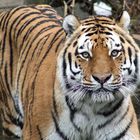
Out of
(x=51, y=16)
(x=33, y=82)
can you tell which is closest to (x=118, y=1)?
(x=51, y=16)

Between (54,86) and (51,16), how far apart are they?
1.21 meters

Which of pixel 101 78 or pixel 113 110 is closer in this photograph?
pixel 101 78

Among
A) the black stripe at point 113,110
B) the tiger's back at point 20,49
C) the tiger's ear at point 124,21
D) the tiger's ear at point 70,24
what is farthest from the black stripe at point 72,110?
the tiger's back at point 20,49

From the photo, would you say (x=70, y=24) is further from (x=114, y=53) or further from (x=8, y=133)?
(x=8, y=133)

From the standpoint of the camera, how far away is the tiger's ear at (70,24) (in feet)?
12.3

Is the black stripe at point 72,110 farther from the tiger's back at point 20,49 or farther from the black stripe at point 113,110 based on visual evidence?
the tiger's back at point 20,49

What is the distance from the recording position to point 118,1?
27.3 ft

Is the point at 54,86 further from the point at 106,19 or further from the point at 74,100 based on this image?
the point at 106,19

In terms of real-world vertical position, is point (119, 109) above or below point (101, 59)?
below

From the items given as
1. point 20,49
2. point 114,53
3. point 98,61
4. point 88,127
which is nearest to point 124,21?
point 114,53

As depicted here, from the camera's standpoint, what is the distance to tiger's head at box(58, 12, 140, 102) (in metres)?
3.50

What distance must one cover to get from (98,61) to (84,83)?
151 mm

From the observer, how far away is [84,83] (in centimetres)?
355

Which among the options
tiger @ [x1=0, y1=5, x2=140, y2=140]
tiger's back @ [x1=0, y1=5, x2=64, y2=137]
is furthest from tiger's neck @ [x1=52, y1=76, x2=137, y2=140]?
tiger's back @ [x1=0, y1=5, x2=64, y2=137]
